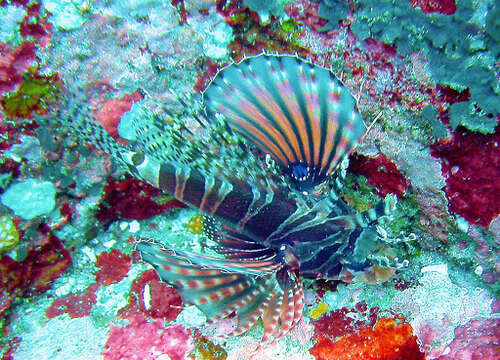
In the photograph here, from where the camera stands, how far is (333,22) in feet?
8.42

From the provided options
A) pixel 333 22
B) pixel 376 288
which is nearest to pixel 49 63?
pixel 333 22

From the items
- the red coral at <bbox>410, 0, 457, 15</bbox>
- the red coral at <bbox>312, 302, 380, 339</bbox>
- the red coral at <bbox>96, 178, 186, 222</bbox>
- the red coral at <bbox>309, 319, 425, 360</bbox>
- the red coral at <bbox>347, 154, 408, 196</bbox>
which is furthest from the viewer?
the red coral at <bbox>96, 178, 186, 222</bbox>

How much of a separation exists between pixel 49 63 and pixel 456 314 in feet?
13.2

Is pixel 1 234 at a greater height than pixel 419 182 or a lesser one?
lesser

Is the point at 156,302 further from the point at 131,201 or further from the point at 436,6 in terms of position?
the point at 436,6

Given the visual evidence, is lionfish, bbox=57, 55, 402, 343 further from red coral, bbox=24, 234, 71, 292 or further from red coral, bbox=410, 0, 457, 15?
red coral, bbox=24, 234, 71, 292

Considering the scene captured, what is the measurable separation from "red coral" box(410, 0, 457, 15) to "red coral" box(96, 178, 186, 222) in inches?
114

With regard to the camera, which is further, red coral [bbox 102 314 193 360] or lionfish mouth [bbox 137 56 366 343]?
red coral [bbox 102 314 193 360]

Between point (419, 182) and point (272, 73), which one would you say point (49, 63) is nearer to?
point (272, 73)

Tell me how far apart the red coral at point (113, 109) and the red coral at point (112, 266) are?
140 centimetres

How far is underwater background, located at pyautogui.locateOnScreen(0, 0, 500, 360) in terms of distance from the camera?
250 cm

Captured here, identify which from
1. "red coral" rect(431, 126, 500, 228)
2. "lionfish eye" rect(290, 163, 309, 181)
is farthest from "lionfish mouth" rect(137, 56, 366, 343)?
"red coral" rect(431, 126, 500, 228)

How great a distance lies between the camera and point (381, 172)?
10.2 feet

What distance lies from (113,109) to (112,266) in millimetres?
1641
